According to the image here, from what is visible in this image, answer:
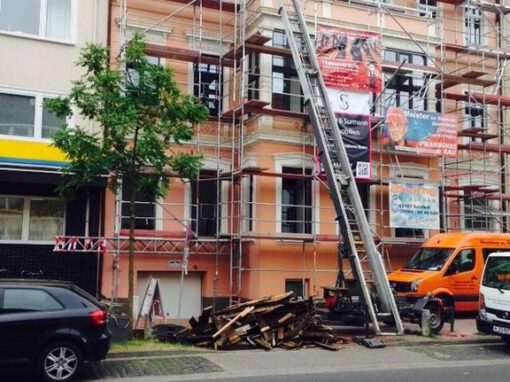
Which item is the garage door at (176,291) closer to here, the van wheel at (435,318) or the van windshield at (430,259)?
the van windshield at (430,259)

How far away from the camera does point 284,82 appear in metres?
19.2

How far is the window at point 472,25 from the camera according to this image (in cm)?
2288

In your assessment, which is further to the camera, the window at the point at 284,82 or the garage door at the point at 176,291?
the window at the point at 284,82

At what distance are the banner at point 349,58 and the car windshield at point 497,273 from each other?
695 centimetres

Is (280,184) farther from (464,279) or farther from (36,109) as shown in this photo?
(36,109)

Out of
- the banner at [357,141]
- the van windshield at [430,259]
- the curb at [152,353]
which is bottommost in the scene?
the curb at [152,353]

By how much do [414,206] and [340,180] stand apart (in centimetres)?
447

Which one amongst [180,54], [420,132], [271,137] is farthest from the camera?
[420,132]

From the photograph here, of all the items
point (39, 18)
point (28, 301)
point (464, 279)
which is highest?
point (39, 18)

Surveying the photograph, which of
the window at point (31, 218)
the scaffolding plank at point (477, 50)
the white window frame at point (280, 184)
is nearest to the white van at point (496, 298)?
the white window frame at point (280, 184)

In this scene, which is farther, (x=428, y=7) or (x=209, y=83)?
(x=428, y=7)

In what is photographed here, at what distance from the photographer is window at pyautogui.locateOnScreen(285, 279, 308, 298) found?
720 inches

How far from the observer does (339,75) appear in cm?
1841

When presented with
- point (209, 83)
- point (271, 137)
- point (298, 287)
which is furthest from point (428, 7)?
point (298, 287)
